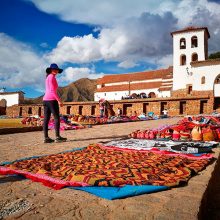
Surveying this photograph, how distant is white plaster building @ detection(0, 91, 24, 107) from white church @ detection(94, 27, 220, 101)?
1609cm

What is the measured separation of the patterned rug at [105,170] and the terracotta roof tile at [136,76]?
46.1 metres

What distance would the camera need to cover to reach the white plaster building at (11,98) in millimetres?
43219

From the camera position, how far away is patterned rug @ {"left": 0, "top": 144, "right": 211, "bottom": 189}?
2.79 m

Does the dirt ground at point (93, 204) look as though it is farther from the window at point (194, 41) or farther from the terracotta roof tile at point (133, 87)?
the terracotta roof tile at point (133, 87)

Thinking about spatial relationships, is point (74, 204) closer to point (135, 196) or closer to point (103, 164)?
point (135, 196)

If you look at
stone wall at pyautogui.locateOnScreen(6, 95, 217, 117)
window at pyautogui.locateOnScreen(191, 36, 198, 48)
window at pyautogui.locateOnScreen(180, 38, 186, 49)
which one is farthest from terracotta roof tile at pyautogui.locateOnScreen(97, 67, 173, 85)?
stone wall at pyautogui.locateOnScreen(6, 95, 217, 117)

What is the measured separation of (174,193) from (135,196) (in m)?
0.39

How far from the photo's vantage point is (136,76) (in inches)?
2056

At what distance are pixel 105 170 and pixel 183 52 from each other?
42.9 meters

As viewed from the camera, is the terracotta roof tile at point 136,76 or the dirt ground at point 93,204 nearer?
the dirt ground at point 93,204

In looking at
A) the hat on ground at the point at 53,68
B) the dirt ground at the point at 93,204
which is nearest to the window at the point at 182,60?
the hat on ground at the point at 53,68

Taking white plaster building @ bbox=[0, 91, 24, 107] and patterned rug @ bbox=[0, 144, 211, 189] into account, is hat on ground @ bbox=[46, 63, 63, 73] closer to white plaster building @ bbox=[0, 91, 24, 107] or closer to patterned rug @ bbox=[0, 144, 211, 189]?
patterned rug @ bbox=[0, 144, 211, 189]

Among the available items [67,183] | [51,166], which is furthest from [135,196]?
[51,166]

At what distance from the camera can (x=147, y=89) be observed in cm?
4769
